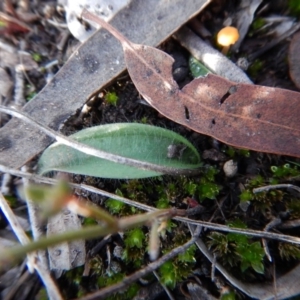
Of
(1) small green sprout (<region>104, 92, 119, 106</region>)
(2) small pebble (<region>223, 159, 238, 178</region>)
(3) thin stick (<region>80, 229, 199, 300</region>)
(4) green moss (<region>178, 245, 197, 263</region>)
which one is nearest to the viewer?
(3) thin stick (<region>80, 229, 199, 300</region>)

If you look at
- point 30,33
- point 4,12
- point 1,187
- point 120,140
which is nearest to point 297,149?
point 120,140

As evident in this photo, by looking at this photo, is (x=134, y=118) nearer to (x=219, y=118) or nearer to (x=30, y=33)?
(x=219, y=118)

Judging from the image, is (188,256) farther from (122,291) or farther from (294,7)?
(294,7)

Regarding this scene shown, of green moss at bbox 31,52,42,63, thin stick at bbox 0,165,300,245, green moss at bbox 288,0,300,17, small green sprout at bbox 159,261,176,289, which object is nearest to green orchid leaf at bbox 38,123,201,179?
thin stick at bbox 0,165,300,245

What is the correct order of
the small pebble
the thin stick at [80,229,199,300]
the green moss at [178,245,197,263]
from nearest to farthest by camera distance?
the thin stick at [80,229,199,300] < the green moss at [178,245,197,263] < the small pebble

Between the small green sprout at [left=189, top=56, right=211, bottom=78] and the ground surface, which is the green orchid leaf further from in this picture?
the small green sprout at [left=189, top=56, right=211, bottom=78]

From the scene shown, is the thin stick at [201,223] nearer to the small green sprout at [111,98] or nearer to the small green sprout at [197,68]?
the small green sprout at [111,98]

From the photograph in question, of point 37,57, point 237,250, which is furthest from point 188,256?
point 37,57
